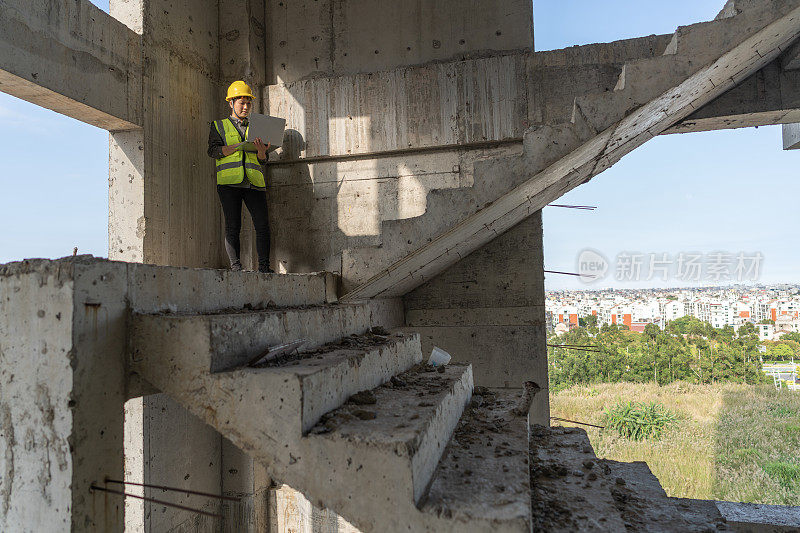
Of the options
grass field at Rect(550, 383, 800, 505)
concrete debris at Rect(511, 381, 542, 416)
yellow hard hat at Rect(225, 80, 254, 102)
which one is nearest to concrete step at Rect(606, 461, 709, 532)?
concrete debris at Rect(511, 381, 542, 416)

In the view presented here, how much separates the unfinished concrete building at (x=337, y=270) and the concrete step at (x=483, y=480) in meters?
0.01

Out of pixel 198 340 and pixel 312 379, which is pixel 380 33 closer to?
pixel 198 340

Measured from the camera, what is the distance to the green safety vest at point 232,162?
494cm

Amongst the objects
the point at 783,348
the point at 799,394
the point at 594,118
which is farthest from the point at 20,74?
the point at 783,348

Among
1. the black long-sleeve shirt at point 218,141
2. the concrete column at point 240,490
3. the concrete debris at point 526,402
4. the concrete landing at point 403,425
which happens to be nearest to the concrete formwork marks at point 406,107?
the black long-sleeve shirt at point 218,141

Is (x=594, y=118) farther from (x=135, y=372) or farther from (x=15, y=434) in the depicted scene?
(x=15, y=434)

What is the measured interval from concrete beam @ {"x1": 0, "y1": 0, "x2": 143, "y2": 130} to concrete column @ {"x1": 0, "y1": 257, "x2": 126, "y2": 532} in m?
2.60

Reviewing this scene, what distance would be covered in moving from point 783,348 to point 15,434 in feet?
87.2

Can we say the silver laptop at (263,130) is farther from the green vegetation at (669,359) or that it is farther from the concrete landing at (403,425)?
the green vegetation at (669,359)

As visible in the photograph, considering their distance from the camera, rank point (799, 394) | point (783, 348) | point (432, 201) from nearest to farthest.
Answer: point (432, 201)
point (799, 394)
point (783, 348)

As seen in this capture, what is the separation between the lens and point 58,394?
185cm

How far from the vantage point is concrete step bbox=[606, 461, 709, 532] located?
221 centimetres

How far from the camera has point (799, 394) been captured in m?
17.1

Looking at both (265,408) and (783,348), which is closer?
(265,408)
